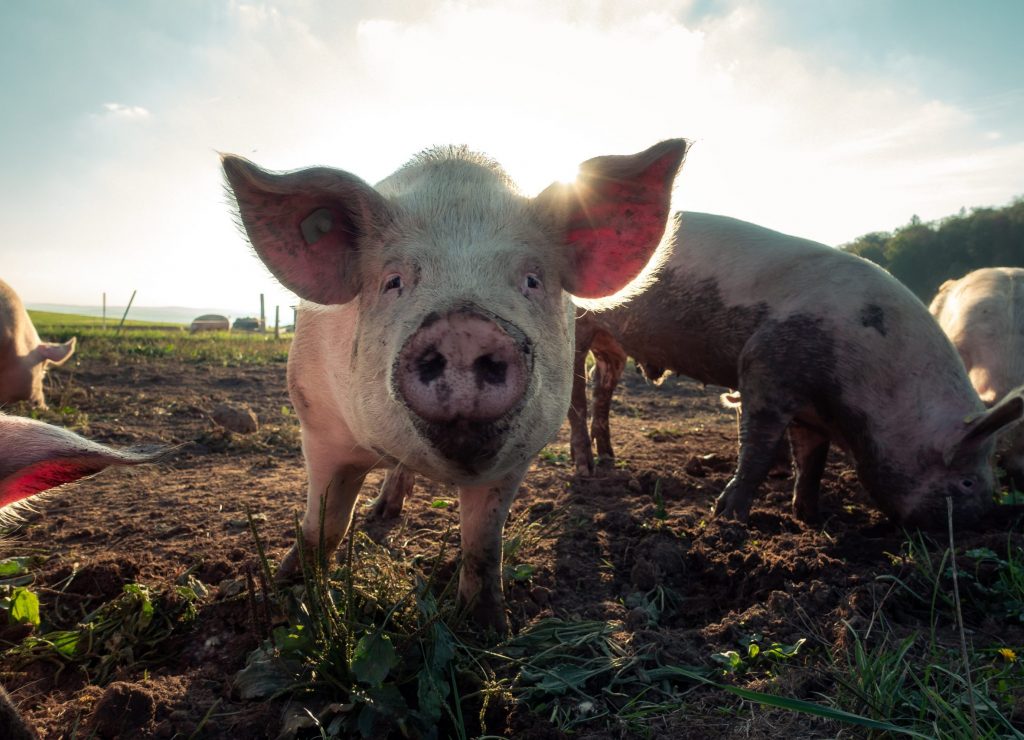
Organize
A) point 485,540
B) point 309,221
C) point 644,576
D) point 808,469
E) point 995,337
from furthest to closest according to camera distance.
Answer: point 995,337, point 808,469, point 644,576, point 485,540, point 309,221

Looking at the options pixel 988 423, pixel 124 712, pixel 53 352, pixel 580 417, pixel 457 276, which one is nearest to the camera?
pixel 124 712

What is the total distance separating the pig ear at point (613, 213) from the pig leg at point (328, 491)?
1.26 meters

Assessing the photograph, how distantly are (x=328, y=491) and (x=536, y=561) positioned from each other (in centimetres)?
109

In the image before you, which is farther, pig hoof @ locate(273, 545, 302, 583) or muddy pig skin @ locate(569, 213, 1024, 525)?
muddy pig skin @ locate(569, 213, 1024, 525)

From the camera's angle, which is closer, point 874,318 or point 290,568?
point 290,568

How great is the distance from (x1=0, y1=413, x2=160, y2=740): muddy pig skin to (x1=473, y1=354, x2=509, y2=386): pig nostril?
0.79 meters

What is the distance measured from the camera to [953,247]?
23.3m

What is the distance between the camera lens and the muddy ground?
6.25 feet

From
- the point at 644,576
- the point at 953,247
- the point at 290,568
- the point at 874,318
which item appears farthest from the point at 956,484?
the point at 953,247

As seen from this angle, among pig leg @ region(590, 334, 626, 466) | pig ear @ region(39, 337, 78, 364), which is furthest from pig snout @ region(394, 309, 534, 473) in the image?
pig ear @ region(39, 337, 78, 364)

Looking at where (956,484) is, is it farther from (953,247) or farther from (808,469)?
(953,247)

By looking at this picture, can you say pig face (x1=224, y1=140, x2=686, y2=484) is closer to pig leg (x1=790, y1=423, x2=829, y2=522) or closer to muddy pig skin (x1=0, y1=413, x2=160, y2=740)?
muddy pig skin (x1=0, y1=413, x2=160, y2=740)

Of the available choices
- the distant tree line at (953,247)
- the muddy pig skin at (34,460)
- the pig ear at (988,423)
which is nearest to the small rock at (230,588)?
the muddy pig skin at (34,460)

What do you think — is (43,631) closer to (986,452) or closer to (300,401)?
(300,401)
